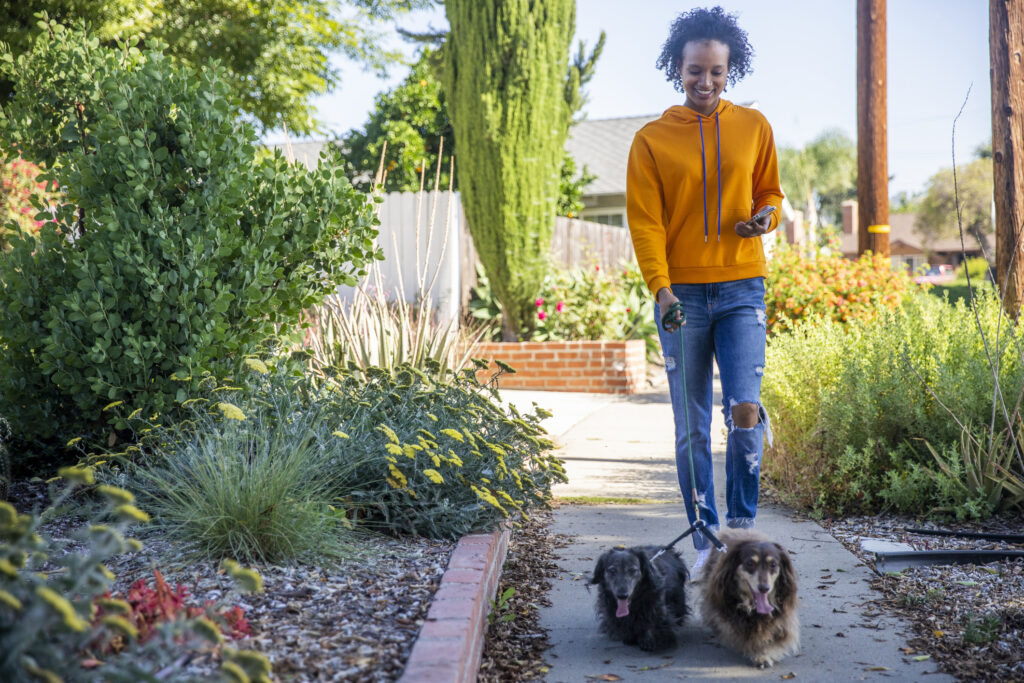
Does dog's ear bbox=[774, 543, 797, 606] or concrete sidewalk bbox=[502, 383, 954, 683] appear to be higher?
dog's ear bbox=[774, 543, 797, 606]

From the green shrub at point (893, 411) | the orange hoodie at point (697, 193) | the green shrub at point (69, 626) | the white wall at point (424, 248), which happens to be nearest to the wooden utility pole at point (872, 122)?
the green shrub at point (893, 411)

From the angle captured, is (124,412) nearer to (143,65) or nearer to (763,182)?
(143,65)

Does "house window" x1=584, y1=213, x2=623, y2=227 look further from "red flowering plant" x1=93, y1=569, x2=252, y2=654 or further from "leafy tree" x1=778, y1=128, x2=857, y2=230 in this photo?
"leafy tree" x1=778, y1=128, x2=857, y2=230

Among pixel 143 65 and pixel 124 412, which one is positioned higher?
pixel 143 65

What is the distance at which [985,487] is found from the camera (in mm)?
4180

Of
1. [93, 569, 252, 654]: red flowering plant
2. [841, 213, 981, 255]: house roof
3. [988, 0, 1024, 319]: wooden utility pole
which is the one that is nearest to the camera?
[93, 569, 252, 654]: red flowering plant

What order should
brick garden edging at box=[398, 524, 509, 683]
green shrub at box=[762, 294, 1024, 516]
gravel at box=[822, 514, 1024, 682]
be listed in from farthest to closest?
green shrub at box=[762, 294, 1024, 516] < gravel at box=[822, 514, 1024, 682] < brick garden edging at box=[398, 524, 509, 683]

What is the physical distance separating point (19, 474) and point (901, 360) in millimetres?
4546

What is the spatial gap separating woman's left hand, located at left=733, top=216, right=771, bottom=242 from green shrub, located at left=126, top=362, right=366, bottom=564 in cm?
178

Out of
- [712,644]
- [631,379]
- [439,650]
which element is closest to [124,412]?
[439,650]

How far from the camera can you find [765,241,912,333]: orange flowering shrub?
28.2ft

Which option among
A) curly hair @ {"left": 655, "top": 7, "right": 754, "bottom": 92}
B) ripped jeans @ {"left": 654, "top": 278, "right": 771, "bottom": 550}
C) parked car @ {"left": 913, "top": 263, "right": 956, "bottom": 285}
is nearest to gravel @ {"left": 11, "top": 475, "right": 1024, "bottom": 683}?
ripped jeans @ {"left": 654, "top": 278, "right": 771, "bottom": 550}

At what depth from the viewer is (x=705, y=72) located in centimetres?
343

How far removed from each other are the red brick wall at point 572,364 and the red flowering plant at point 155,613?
806cm
